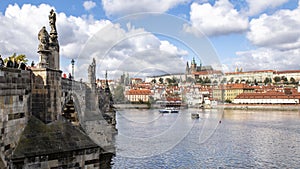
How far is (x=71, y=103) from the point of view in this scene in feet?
44.0

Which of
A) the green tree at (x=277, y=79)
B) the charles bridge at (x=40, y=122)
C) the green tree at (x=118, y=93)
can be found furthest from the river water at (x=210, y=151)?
the green tree at (x=277, y=79)

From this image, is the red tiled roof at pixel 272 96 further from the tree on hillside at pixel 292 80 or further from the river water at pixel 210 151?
the river water at pixel 210 151

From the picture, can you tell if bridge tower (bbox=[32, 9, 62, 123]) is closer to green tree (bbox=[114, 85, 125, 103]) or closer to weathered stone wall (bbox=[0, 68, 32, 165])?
weathered stone wall (bbox=[0, 68, 32, 165])

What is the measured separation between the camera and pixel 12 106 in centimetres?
745

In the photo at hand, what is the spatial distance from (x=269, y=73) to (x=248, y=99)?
234ft

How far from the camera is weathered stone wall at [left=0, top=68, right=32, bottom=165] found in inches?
277

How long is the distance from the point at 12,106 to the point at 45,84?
4.58 feet

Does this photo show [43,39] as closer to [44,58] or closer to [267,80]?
[44,58]

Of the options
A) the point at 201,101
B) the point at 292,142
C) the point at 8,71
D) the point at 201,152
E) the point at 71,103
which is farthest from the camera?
the point at 201,101

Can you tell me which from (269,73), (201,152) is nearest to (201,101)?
(201,152)

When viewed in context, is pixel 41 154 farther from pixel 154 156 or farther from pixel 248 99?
pixel 248 99

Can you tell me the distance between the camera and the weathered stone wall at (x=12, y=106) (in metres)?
7.03

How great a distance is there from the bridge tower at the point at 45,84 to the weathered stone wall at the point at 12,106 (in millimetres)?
256

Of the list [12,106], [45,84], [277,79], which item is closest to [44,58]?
[45,84]
